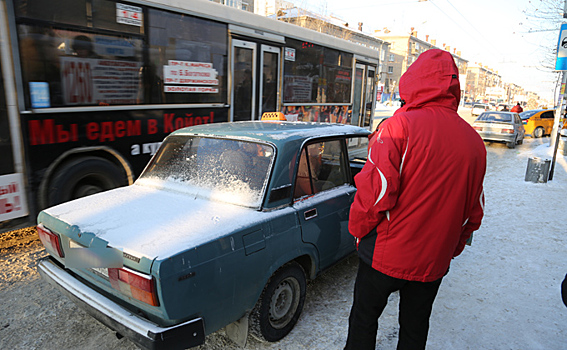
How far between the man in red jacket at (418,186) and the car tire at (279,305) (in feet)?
2.78

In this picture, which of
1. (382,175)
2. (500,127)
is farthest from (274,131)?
(500,127)

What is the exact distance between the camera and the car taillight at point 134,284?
209cm

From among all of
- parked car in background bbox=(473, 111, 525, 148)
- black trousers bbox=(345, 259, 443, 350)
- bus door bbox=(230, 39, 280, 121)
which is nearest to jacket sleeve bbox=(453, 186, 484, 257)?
black trousers bbox=(345, 259, 443, 350)

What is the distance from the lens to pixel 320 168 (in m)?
3.45

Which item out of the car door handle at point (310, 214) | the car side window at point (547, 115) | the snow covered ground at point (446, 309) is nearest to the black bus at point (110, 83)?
the snow covered ground at point (446, 309)

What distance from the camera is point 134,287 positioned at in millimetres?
2180

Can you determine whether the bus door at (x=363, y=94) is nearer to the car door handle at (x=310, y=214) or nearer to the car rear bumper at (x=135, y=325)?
the car door handle at (x=310, y=214)

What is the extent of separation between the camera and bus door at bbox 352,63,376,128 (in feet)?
33.6

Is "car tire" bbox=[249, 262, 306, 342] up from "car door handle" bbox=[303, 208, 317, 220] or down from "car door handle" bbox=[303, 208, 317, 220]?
down

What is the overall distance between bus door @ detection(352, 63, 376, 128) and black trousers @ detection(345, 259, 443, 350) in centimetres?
851

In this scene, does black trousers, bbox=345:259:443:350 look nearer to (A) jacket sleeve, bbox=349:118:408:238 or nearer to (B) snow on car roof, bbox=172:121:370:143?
(A) jacket sleeve, bbox=349:118:408:238

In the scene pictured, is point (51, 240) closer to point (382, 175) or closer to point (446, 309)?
point (382, 175)

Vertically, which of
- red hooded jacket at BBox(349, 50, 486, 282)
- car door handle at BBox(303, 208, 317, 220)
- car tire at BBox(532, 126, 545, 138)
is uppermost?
red hooded jacket at BBox(349, 50, 486, 282)

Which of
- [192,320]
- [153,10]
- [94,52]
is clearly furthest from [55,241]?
[153,10]
